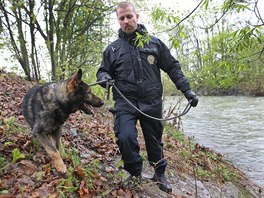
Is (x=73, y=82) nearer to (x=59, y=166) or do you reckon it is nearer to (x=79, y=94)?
(x=79, y=94)

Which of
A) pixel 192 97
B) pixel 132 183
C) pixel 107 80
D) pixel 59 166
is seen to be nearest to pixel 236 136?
pixel 192 97

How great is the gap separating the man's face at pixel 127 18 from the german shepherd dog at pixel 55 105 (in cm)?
83

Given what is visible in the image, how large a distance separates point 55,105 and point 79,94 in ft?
1.10

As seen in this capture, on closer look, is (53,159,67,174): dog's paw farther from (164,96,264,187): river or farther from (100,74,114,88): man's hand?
(164,96,264,187): river

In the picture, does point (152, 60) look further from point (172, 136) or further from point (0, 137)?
point (172, 136)

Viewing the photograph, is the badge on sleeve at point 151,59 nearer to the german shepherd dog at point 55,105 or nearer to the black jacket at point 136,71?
the black jacket at point 136,71

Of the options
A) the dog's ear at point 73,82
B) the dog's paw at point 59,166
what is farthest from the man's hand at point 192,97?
the dog's paw at point 59,166

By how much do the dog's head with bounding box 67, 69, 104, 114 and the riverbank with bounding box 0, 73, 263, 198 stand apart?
713mm

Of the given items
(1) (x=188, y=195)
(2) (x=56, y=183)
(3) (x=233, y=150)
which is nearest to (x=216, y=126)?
(3) (x=233, y=150)

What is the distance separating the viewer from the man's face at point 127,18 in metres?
3.54

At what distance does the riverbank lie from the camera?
10.0 feet

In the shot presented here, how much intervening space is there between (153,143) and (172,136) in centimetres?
469

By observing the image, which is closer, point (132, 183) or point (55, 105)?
point (132, 183)

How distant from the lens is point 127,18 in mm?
3561
